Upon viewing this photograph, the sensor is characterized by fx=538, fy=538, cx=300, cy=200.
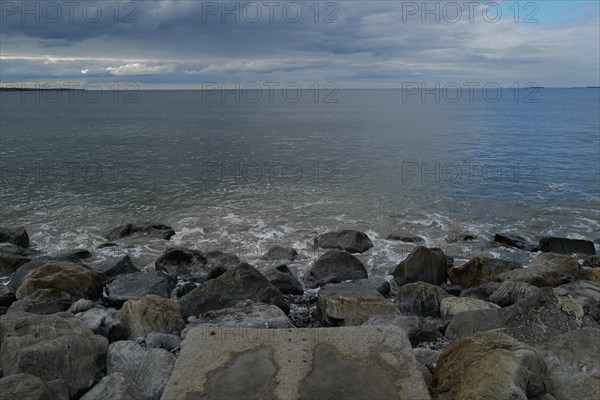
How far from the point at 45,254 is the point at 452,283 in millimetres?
14365

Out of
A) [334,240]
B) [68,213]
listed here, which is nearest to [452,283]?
[334,240]

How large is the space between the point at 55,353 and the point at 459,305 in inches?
329

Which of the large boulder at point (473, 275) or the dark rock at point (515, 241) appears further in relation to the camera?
the dark rock at point (515, 241)

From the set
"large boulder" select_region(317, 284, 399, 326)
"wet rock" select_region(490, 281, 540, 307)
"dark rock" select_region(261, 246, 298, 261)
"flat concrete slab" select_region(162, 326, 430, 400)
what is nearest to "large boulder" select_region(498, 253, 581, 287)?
"wet rock" select_region(490, 281, 540, 307)

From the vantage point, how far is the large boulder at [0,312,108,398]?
24.4ft

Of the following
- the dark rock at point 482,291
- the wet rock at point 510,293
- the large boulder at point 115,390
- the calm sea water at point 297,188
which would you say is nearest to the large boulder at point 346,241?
the calm sea water at point 297,188

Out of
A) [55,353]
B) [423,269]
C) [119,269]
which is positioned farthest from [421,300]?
[119,269]

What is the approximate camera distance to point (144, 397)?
7.11 m

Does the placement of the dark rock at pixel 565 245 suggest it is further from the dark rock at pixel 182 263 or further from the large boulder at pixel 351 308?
the dark rock at pixel 182 263

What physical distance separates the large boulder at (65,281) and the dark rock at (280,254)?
20.5 feet

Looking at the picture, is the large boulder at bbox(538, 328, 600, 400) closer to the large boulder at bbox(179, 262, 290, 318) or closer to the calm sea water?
the large boulder at bbox(179, 262, 290, 318)

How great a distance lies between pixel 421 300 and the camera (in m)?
13.1

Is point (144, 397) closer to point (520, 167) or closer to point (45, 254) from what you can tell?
point (45, 254)

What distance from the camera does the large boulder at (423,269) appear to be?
1616 centimetres
